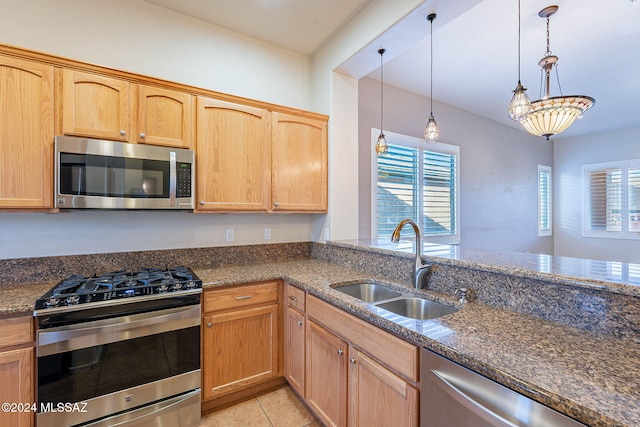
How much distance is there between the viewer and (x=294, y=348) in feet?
6.91

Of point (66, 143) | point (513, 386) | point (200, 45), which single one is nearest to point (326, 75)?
point (200, 45)

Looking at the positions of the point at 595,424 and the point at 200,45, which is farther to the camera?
the point at 200,45

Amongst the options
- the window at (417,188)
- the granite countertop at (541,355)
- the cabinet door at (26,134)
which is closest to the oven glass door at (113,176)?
the cabinet door at (26,134)

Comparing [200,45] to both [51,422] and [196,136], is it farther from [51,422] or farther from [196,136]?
[51,422]

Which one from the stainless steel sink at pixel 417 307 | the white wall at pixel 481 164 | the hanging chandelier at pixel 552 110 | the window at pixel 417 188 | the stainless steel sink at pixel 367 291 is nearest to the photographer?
the stainless steel sink at pixel 417 307

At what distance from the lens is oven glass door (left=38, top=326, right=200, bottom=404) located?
1.53m

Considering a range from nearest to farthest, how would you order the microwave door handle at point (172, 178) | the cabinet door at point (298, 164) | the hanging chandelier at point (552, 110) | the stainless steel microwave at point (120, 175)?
1. the stainless steel microwave at point (120, 175)
2. the microwave door handle at point (172, 178)
3. the hanging chandelier at point (552, 110)
4. the cabinet door at point (298, 164)

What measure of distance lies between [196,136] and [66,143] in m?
0.76

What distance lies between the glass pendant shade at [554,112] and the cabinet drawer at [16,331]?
139 inches

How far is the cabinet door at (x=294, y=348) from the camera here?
1996 mm

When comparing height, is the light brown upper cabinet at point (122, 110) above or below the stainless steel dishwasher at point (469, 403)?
above

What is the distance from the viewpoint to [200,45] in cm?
249

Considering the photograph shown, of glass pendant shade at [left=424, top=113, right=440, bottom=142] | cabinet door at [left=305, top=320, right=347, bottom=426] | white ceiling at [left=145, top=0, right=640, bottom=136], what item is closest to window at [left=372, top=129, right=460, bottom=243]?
white ceiling at [left=145, top=0, right=640, bottom=136]

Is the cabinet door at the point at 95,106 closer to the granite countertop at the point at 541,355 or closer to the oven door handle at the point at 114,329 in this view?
the oven door handle at the point at 114,329
